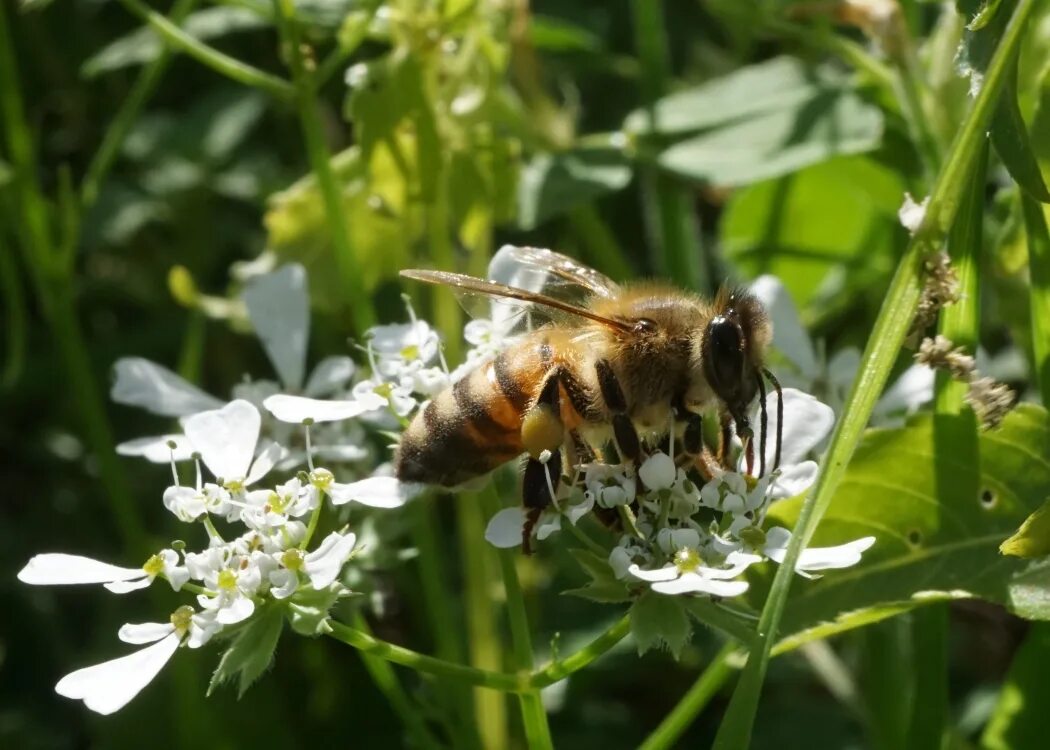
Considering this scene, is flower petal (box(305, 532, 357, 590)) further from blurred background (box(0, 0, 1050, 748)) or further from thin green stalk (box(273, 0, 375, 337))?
thin green stalk (box(273, 0, 375, 337))

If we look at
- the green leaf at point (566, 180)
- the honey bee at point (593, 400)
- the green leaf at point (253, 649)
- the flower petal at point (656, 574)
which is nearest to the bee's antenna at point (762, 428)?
the honey bee at point (593, 400)

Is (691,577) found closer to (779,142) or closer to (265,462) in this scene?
(265,462)

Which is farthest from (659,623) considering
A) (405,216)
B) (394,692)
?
(405,216)

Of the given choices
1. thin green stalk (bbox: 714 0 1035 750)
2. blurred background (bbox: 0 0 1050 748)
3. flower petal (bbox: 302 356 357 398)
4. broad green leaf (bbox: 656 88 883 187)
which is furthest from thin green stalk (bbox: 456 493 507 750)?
thin green stalk (bbox: 714 0 1035 750)

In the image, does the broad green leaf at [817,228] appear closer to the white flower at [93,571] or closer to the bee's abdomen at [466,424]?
the bee's abdomen at [466,424]

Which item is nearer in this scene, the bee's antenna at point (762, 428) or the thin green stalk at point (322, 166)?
the bee's antenna at point (762, 428)

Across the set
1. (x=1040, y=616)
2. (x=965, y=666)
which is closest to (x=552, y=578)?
(x=965, y=666)

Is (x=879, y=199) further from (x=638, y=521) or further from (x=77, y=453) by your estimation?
(x=77, y=453)
